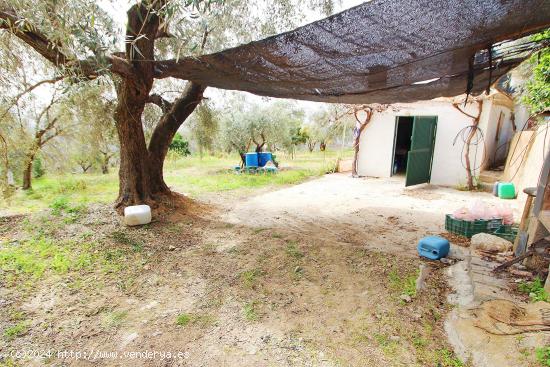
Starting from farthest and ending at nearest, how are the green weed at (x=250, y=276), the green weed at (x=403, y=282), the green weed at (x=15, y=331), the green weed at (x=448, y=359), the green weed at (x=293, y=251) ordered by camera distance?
1. the green weed at (x=293, y=251)
2. the green weed at (x=250, y=276)
3. the green weed at (x=403, y=282)
4. the green weed at (x=15, y=331)
5. the green weed at (x=448, y=359)

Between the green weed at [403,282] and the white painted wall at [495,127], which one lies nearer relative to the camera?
the green weed at [403,282]

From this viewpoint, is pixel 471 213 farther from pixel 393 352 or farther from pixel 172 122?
pixel 172 122

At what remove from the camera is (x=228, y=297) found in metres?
2.44

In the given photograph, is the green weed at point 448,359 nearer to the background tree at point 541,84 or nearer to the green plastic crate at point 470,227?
the green plastic crate at point 470,227

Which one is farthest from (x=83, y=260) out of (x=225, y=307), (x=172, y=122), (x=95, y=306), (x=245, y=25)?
(x=245, y=25)

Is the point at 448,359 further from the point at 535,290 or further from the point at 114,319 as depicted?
the point at 114,319

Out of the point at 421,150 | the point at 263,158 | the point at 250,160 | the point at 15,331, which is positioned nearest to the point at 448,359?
the point at 15,331

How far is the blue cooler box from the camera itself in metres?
3.00

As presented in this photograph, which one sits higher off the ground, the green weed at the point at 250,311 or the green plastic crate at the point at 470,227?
the green plastic crate at the point at 470,227

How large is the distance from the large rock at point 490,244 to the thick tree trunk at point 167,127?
4.64 metres

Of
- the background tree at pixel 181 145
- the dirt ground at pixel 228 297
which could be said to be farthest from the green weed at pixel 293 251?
the background tree at pixel 181 145

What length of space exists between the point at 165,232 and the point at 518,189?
706 cm

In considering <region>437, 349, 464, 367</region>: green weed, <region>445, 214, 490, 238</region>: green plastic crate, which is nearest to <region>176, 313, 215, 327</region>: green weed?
<region>437, 349, 464, 367</region>: green weed

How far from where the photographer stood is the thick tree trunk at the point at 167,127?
15.7 feet
